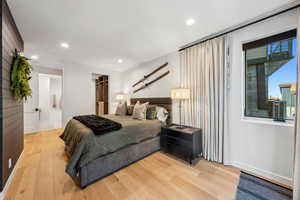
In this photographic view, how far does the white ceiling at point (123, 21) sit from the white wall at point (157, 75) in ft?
1.40

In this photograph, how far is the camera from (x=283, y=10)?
1691 mm

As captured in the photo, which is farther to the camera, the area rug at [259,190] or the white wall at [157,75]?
the white wall at [157,75]

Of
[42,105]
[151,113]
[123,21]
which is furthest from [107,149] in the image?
[42,105]

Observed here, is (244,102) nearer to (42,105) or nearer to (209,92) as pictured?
(209,92)

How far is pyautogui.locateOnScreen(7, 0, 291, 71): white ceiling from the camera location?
161 cm

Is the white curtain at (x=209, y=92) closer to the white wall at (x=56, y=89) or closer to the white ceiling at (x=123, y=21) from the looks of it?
the white ceiling at (x=123, y=21)

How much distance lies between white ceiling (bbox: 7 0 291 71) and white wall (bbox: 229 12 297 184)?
293 mm

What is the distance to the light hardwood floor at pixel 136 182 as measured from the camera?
4.99 ft

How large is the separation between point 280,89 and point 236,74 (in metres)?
0.66

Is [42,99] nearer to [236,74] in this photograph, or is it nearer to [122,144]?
[122,144]

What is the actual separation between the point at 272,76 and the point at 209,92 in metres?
0.99

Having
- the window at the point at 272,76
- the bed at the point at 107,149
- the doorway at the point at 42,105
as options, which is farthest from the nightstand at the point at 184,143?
the doorway at the point at 42,105

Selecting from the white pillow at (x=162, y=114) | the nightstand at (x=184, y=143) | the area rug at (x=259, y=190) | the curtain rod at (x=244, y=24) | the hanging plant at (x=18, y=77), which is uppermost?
the curtain rod at (x=244, y=24)

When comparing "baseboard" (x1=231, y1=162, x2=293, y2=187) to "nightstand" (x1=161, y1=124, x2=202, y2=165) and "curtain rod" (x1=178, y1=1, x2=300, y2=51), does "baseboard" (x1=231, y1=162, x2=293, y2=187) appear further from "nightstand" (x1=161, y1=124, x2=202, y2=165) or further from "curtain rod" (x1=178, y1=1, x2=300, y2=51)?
"curtain rod" (x1=178, y1=1, x2=300, y2=51)
